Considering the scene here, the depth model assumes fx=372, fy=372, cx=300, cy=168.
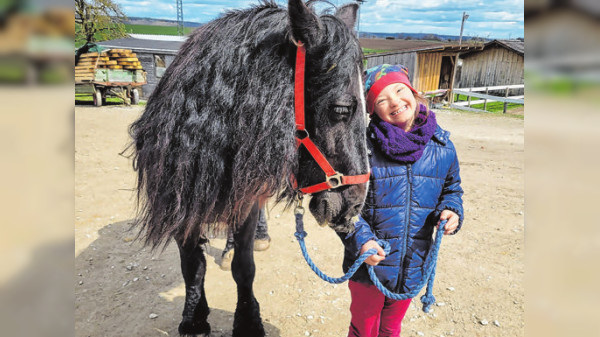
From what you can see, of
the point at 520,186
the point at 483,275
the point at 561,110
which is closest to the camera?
the point at 561,110

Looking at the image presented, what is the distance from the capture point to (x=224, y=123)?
6.13 feet

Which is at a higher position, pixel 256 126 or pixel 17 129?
pixel 17 129

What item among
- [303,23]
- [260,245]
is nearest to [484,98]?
[260,245]

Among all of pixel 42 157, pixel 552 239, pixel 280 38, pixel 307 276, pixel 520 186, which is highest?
pixel 280 38

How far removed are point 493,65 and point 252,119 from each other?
21591 millimetres

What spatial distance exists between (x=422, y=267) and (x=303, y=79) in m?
1.18

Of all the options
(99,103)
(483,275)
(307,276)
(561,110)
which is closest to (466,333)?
(483,275)

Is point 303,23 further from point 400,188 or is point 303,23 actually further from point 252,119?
point 400,188

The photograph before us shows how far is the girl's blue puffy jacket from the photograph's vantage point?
75.2 inches

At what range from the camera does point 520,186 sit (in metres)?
5.79

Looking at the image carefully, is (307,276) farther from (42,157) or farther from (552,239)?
(42,157)

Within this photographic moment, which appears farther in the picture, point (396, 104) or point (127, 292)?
point (127, 292)

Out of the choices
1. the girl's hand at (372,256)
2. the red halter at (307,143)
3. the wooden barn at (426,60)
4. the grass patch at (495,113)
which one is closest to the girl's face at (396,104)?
the red halter at (307,143)

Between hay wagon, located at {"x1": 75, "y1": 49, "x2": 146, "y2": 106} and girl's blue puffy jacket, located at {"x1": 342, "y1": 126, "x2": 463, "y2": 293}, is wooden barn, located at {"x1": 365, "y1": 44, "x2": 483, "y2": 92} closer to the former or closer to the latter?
hay wagon, located at {"x1": 75, "y1": 49, "x2": 146, "y2": 106}
